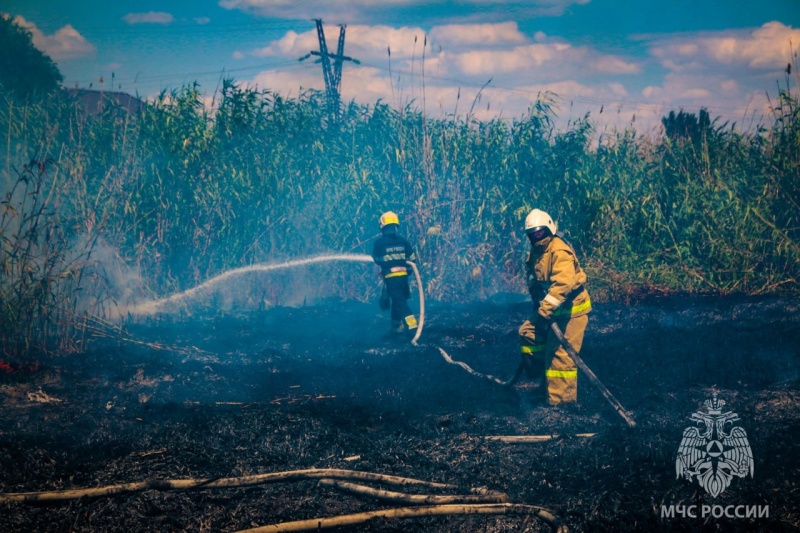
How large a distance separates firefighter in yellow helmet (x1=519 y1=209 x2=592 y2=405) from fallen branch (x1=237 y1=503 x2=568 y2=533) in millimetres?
2261

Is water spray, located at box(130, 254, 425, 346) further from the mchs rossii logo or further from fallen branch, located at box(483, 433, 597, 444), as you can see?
the mchs rossii logo

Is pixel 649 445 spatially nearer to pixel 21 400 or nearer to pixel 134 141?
pixel 21 400

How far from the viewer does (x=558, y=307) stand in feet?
19.6

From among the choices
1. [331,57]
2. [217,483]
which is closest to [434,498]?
[217,483]

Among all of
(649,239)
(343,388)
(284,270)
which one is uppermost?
(649,239)

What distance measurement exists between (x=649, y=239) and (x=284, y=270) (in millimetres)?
7077

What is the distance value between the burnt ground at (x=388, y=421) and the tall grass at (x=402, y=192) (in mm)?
1662

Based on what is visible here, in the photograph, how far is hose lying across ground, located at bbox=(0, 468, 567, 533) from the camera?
4004 millimetres

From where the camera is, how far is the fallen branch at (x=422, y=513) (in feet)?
13.0

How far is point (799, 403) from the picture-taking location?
19.0 feet

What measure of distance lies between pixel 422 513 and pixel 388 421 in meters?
1.85

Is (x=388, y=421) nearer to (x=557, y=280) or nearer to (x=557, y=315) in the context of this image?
(x=557, y=315)

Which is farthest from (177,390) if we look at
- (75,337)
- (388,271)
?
(388,271)

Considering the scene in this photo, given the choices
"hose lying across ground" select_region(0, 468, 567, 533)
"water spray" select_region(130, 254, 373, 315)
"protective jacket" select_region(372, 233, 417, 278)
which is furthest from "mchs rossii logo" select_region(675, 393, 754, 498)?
"water spray" select_region(130, 254, 373, 315)
